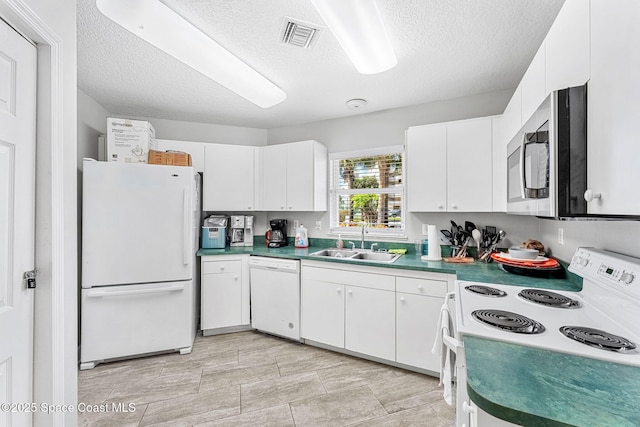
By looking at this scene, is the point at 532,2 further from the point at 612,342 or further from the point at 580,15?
the point at 612,342

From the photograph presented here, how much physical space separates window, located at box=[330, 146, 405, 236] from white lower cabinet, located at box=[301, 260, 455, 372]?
0.82 metres

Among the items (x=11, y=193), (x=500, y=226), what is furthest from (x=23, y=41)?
(x=500, y=226)

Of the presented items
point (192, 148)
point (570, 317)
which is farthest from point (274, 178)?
point (570, 317)

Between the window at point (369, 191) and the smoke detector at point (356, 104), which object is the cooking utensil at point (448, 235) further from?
the smoke detector at point (356, 104)

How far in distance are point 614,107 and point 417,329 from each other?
73.0 inches

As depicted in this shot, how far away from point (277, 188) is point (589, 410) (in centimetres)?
298

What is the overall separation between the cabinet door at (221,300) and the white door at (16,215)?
5.73 feet

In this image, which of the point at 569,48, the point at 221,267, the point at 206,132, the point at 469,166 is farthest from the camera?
the point at 206,132

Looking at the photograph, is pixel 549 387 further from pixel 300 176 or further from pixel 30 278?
pixel 300 176

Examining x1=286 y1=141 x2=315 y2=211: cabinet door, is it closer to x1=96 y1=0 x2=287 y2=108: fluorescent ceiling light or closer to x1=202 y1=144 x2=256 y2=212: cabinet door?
x1=202 y1=144 x2=256 y2=212: cabinet door

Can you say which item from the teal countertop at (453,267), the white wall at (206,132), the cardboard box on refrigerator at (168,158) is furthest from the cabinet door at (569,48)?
the white wall at (206,132)

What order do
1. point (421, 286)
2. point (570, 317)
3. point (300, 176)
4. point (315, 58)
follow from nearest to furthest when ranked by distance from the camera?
point (570, 317), point (315, 58), point (421, 286), point (300, 176)

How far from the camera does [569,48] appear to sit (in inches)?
39.8

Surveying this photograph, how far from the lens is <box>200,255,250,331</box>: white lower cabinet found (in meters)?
2.89
